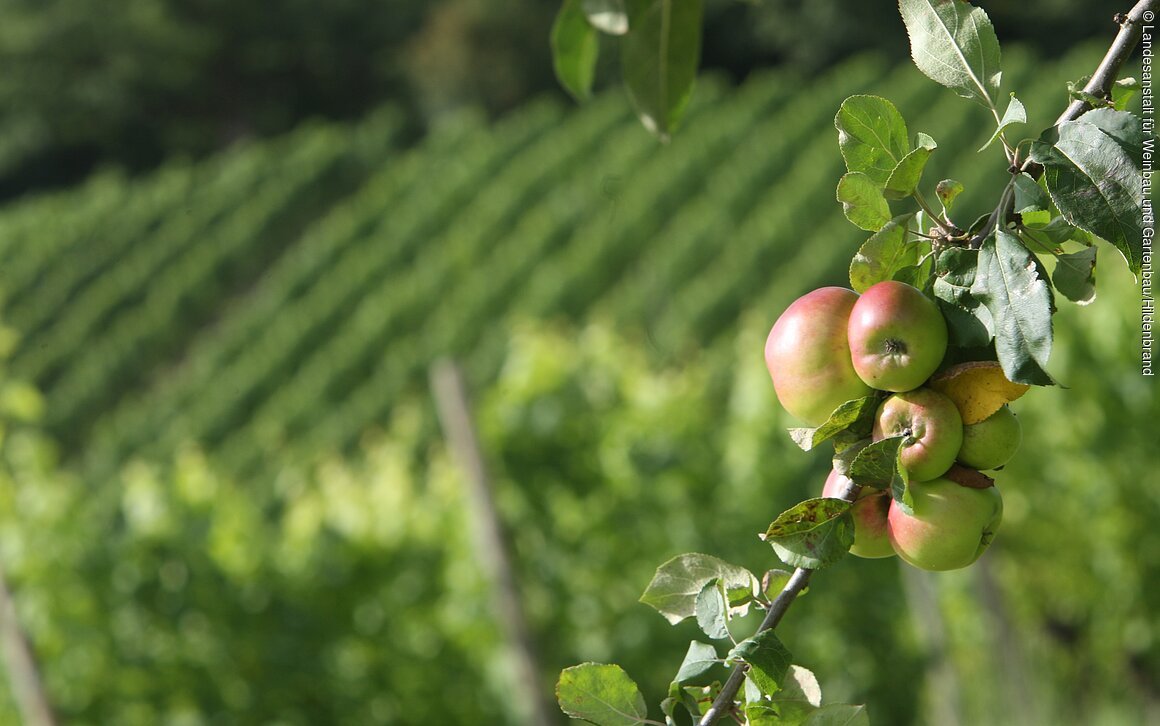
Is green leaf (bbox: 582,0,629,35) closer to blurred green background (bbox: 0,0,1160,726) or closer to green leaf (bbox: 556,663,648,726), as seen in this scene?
green leaf (bbox: 556,663,648,726)

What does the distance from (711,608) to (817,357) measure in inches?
3.6

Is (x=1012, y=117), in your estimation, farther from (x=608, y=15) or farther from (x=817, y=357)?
(x=608, y=15)

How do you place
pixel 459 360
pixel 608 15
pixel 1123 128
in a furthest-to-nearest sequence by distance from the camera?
pixel 459 360
pixel 608 15
pixel 1123 128

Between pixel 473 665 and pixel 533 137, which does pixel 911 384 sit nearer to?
pixel 473 665

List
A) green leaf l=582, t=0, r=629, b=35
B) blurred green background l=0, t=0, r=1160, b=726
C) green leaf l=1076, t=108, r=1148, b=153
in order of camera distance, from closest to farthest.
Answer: green leaf l=1076, t=108, r=1148, b=153 → green leaf l=582, t=0, r=629, b=35 → blurred green background l=0, t=0, r=1160, b=726

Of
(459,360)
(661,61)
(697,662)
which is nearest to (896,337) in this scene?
(697,662)

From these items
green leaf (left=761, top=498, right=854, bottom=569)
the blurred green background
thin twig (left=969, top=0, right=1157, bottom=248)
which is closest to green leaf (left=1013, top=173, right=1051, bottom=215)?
thin twig (left=969, top=0, right=1157, bottom=248)

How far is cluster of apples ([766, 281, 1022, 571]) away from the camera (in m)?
0.36

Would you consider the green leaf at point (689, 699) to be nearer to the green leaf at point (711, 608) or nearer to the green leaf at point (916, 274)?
the green leaf at point (711, 608)

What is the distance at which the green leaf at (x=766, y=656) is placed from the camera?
0.36 metres

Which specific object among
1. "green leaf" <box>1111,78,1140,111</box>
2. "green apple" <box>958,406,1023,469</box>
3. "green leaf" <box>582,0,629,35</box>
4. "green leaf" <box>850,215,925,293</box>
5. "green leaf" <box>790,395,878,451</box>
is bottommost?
"green apple" <box>958,406,1023,469</box>

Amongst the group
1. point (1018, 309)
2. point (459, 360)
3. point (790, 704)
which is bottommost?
point (459, 360)

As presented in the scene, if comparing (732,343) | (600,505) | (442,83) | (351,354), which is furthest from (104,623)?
(442,83)

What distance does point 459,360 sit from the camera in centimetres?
326
